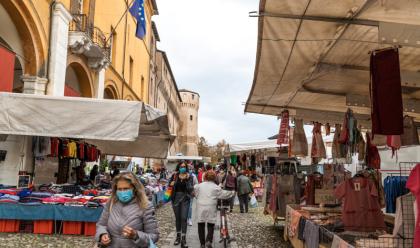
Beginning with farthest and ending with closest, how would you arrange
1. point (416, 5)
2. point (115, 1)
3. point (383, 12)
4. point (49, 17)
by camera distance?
point (115, 1) → point (49, 17) → point (383, 12) → point (416, 5)

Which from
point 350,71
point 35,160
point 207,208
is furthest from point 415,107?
point 35,160

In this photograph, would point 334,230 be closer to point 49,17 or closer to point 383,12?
point 383,12

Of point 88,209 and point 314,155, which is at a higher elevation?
point 314,155

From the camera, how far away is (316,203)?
979cm

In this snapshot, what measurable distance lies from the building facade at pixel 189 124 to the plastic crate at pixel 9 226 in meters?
70.5

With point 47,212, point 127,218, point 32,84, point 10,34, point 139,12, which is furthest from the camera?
point 139,12

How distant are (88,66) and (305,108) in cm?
1087

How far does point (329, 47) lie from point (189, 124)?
7826cm

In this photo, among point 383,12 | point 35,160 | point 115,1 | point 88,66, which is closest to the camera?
point 383,12

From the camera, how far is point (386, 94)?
4.31 m

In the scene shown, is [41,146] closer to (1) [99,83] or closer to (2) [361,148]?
(1) [99,83]

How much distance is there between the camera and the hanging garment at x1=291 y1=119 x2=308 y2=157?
11.1 m

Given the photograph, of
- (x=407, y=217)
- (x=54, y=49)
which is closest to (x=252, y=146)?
(x=54, y=49)

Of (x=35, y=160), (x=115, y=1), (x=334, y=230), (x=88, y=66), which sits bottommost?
(x=334, y=230)
